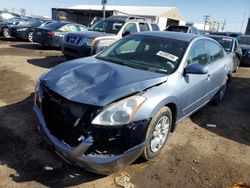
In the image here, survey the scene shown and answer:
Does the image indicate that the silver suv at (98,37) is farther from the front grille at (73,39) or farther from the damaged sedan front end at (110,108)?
the damaged sedan front end at (110,108)

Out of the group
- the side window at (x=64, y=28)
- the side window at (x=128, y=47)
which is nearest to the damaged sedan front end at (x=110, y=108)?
the side window at (x=128, y=47)

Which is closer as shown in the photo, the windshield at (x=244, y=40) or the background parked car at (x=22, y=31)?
the windshield at (x=244, y=40)

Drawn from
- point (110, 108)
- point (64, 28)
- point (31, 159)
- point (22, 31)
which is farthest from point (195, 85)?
point (22, 31)

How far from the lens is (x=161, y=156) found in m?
3.67

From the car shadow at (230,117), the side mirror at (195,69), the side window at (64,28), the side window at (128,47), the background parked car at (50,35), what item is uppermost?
the side window at (128,47)

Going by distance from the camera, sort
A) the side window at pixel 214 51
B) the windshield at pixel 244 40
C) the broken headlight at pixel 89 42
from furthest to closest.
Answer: the windshield at pixel 244 40 < the broken headlight at pixel 89 42 < the side window at pixel 214 51

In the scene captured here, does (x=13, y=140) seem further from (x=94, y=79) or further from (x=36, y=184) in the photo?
(x=94, y=79)

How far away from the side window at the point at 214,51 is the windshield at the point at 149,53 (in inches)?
42.0

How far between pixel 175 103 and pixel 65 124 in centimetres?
155

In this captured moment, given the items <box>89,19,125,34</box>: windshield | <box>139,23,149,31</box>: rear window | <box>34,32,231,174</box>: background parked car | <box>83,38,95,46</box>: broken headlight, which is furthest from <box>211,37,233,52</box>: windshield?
<box>34,32,231,174</box>: background parked car

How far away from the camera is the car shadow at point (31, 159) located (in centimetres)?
298

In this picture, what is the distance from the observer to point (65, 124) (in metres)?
2.86

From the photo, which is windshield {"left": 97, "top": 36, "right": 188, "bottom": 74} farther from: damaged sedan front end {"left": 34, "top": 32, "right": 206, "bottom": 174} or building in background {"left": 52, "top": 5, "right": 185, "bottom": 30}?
building in background {"left": 52, "top": 5, "right": 185, "bottom": 30}

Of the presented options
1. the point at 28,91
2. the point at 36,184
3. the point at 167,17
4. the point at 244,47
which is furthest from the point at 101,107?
the point at 167,17
